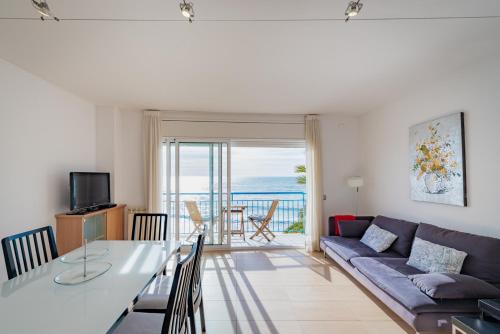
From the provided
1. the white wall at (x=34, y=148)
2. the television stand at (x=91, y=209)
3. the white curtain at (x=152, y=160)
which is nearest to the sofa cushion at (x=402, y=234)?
the white curtain at (x=152, y=160)

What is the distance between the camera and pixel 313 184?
4.71 meters

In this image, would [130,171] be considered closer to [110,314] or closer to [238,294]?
[238,294]

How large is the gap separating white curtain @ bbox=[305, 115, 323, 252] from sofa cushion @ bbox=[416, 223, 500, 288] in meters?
2.18

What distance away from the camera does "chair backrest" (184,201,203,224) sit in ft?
15.5

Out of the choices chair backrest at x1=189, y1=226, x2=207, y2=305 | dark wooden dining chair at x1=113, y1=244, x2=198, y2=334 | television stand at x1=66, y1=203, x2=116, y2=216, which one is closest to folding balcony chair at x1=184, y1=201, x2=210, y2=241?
television stand at x1=66, y1=203, x2=116, y2=216

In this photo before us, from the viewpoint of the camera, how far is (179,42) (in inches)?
88.7

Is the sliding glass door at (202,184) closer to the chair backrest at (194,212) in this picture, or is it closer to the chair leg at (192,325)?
the chair backrest at (194,212)

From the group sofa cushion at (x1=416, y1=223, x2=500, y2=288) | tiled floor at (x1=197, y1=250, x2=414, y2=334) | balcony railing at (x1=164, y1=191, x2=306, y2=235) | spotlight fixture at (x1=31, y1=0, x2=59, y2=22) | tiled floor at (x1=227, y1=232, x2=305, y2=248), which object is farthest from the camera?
balcony railing at (x1=164, y1=191, x2=306, y2=235)

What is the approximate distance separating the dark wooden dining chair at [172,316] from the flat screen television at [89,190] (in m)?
2.42

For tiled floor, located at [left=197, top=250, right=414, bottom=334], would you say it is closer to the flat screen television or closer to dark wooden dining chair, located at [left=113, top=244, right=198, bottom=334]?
dark wooden dining chair, located at [left=113, top=244, right=198, bottom=334]

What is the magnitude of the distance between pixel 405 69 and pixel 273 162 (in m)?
7.76

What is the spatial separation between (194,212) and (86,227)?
1787 mm

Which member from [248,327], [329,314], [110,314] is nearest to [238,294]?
[248,327]

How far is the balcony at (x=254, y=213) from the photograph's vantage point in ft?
15.7
